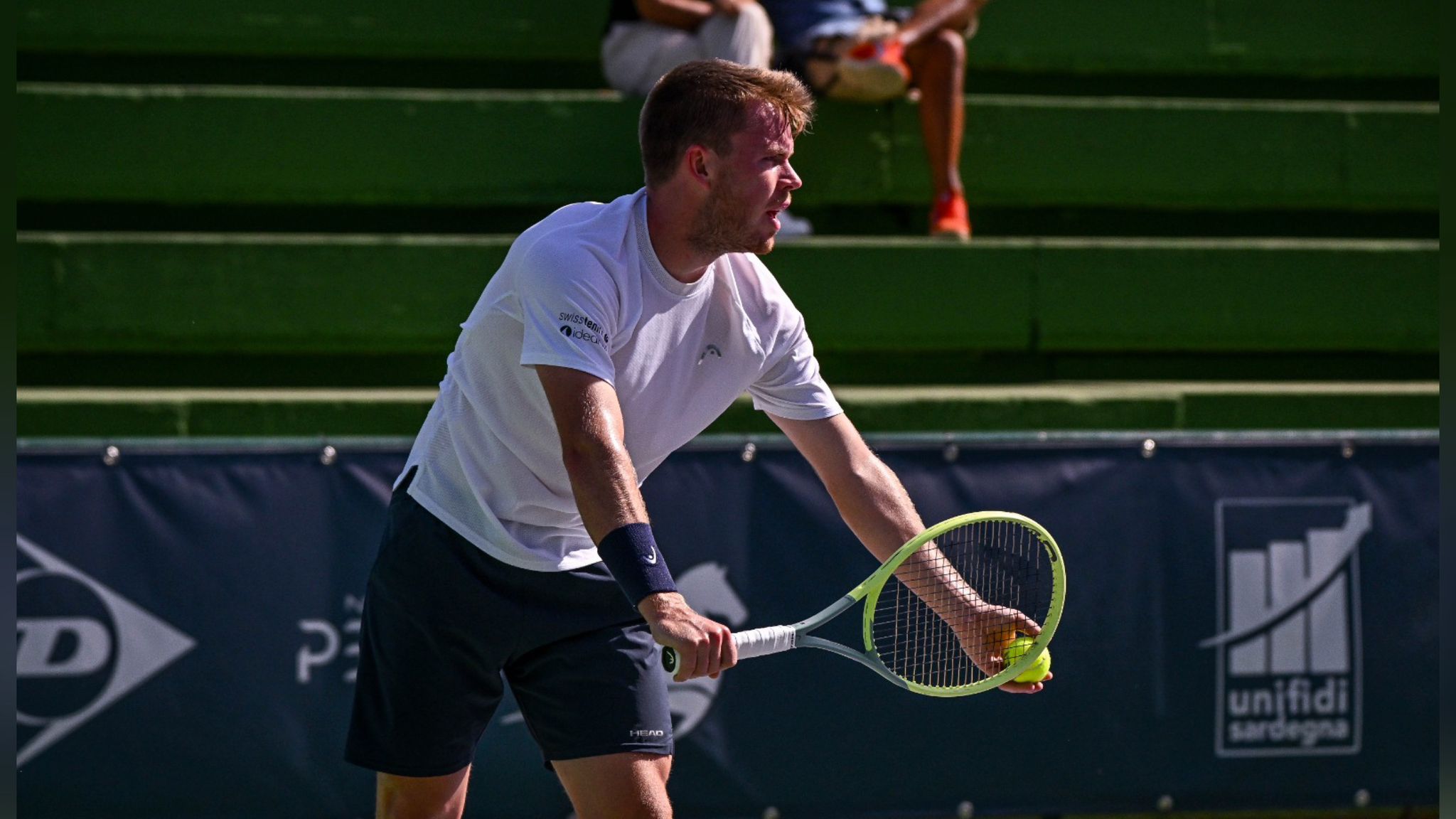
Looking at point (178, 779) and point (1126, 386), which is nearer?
point (178, 779)

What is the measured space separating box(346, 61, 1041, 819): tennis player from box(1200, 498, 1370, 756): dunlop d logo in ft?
7.15

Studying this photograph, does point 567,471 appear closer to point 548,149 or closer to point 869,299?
point 869,299

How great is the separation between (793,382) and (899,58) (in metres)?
3.41

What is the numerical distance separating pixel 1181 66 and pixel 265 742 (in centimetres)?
468

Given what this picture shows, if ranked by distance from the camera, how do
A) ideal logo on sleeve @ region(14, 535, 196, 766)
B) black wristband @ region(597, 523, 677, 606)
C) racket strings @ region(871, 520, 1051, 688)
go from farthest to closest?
ideal logo on sleeve @ region(14, 535, 196, 766) → racket strings @ region(871, 520, 1051, 688) → black wristband @ region(597, 523, 677, 606)

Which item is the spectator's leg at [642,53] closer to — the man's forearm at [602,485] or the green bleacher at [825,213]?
the green bleacher at [825,213]

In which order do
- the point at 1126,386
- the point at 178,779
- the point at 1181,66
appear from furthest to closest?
1. the point at 1181,66
2. the point at 1126,386
3. the point at 178,779

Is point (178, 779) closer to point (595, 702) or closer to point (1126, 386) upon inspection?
point (595, 702)

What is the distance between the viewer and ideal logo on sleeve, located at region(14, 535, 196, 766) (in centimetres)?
482

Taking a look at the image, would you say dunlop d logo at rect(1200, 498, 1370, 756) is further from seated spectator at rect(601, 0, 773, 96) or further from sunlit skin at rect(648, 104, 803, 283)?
sunlit skin at rect(648, 104, 803, 283)

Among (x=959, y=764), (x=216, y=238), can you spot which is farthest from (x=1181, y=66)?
(x=216, y=238)

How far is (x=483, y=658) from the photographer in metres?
3.44

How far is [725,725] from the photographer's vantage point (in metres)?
5.08

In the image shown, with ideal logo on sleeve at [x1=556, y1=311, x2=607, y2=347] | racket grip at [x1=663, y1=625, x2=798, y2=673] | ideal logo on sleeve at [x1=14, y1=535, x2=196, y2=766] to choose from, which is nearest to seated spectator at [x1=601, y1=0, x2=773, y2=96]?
ideal logo on sleeve at [x1=14, y1=535, x2=196, y2=766]
